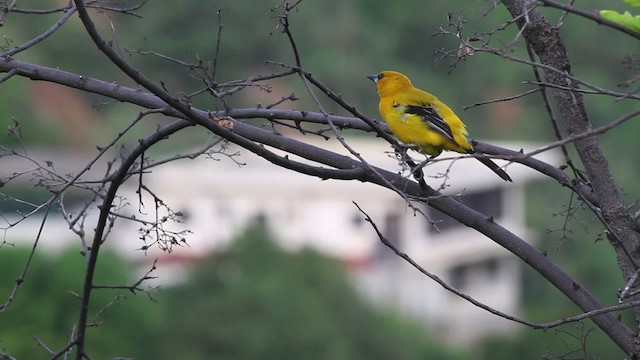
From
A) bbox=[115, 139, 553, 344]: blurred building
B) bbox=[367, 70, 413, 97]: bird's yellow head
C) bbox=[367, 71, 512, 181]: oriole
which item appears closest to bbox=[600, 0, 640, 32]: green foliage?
bbox=[367, 71, 512, 181]: oriole

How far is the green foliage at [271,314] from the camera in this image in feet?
122

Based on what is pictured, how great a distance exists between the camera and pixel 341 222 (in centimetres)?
4922

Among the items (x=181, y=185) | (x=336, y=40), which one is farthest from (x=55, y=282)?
(x=336, y=40)

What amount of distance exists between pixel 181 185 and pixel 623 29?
4107 centimetres

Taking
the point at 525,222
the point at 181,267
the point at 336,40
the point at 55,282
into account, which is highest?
the point at 336,40

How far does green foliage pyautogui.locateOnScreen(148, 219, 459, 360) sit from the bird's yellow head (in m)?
29.4

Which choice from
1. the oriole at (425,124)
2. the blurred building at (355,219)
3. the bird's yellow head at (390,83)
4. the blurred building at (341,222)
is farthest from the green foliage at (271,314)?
the oriole at (425,124)

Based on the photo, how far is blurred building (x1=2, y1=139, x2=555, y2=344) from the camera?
44.8m

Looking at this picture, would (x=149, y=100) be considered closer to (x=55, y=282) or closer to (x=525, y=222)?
(x=55, y=282)

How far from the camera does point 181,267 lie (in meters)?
45.2

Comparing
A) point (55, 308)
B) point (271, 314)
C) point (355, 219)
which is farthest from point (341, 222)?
point (55, 308)

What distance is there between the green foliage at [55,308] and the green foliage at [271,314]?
259cm

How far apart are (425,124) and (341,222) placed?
43.0 meters

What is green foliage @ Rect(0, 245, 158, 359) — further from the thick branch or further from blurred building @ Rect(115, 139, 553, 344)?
the thick branch
